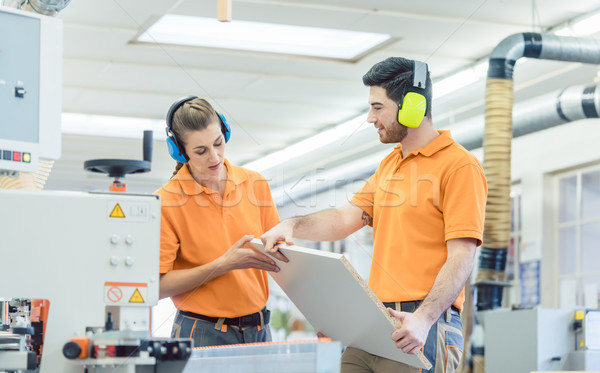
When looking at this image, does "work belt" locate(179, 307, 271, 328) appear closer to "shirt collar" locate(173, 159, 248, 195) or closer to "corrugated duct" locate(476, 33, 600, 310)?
"shirt collar" locate(173, 159, 248, 195)

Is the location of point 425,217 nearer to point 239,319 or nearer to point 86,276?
point 239,319

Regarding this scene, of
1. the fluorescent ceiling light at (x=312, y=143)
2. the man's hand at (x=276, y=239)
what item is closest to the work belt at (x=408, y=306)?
the man's hand at (x=276, y=239)

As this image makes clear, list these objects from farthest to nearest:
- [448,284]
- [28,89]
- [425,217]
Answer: [425,217], [448,284], [28,89]

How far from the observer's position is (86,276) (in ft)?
4.84

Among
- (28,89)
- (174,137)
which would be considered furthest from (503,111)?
(28,89)

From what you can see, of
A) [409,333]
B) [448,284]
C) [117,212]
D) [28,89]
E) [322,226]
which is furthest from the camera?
[322,226]

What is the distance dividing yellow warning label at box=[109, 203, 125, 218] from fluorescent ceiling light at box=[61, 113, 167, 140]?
5.83 m

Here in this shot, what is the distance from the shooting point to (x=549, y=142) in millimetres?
6387

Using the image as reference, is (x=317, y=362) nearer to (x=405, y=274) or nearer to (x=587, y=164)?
(x=405, y=274)

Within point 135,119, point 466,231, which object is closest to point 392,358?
point 466,231

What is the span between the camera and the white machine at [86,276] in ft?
4.67

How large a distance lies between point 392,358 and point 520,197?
17.1 feet

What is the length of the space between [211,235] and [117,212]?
672mm

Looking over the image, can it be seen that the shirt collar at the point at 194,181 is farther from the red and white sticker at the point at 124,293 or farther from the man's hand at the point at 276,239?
the red and white sticker at the point at 124,293
